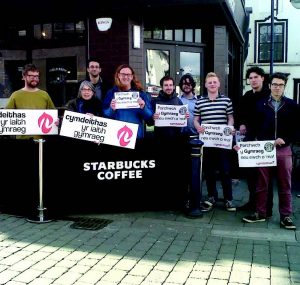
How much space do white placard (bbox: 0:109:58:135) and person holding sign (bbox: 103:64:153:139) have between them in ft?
2.76

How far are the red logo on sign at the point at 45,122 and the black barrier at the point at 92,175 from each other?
13cm

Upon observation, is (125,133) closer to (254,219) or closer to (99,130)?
(99,130)

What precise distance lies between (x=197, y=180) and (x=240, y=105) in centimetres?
119

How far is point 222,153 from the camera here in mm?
6164

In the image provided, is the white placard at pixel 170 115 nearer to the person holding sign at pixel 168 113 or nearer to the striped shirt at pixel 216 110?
the person holding sign at pixel 168 113

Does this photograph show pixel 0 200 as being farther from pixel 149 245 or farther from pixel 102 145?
pixel 149 245

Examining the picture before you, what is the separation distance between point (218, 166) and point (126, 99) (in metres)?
1.62

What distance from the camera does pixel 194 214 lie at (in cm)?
590

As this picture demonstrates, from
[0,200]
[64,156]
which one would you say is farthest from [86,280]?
[0,200]

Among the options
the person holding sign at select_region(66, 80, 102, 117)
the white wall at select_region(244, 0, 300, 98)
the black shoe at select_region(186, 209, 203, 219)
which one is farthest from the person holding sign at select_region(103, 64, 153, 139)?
the white wall at select_region(244, 0, 300, 98)

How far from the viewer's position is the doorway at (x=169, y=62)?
29.6 ft

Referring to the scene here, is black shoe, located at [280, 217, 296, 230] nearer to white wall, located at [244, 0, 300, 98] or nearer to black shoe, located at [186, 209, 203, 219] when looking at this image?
black shoe, located at [186, 209, 203, 219]

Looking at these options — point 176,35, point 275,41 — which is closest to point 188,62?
point 176,35

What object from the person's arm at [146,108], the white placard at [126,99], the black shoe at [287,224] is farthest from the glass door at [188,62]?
the black shoe at [287,224]
